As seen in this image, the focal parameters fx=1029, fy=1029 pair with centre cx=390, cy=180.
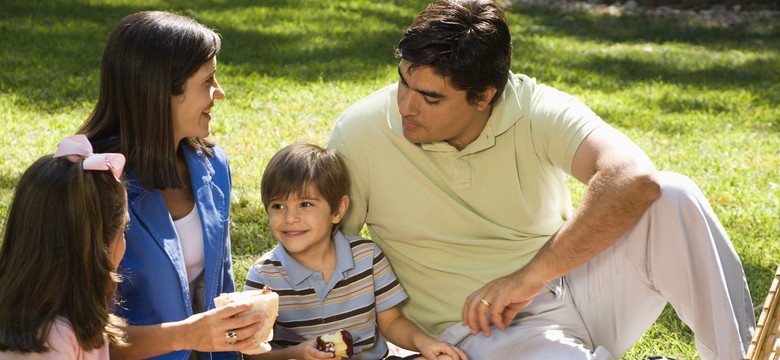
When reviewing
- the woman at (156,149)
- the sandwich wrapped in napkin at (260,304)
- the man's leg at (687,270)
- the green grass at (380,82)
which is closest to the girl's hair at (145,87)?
the woman at (156,149)

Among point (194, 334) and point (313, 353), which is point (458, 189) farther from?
point (194, 334)

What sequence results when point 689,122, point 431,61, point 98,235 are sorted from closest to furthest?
point 98,235, point 431,61, point 689,122

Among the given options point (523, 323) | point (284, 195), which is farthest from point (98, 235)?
point (523, 323)

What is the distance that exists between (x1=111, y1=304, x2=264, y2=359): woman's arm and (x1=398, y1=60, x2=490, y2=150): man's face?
83cm

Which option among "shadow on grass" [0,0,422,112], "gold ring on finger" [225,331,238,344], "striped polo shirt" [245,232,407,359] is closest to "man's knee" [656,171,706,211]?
"striped polo shirt" [245,232,407,359]

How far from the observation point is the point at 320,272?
11.2 ft

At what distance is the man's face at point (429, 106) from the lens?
333 centimetres

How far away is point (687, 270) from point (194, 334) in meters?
1.46

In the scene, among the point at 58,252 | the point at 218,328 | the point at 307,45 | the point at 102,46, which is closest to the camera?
the point at 58,252

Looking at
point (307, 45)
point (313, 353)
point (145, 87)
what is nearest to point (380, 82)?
point (307, 45)

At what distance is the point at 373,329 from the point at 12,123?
3.79 m

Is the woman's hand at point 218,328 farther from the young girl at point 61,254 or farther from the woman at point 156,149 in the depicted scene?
the young girl at point 61,254

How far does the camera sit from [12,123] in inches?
252

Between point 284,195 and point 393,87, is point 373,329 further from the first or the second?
point 393,87
